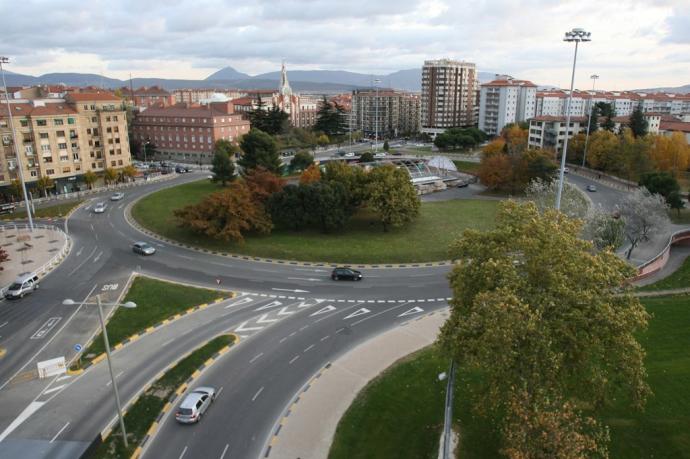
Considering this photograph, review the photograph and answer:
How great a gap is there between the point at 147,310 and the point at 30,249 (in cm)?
2328

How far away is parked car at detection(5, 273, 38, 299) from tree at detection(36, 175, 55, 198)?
39.7 meters

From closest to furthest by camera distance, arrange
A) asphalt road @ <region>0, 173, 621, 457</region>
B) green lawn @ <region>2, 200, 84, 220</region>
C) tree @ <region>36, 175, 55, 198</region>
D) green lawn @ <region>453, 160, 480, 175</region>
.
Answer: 1. asphalt road @ <region>0, 173, 621, 457</region>
2. green lawn @ <region>2, 200, 84, 220</region>
3. tree @ <region>36, 175, 55, 198</region>
4. green lawn @ <region>453, 160, 480, 175</region>

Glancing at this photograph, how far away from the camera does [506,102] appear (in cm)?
15512

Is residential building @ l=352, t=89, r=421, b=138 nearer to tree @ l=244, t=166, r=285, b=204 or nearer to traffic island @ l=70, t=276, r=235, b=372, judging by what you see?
tree @ l=244, t=166, r=285, b=204

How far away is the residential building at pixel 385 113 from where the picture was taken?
610 ft

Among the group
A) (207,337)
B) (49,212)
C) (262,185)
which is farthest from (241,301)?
(49,212)

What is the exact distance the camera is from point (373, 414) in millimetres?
24469

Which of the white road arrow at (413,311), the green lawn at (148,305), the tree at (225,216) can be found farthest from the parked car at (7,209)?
the white road arrow at (413,311)

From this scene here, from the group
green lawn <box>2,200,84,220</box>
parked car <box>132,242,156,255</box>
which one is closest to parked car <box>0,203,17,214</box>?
green lawn <box>2,200,84,220</box>

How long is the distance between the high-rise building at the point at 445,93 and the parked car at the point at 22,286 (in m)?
143

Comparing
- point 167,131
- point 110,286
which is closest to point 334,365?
point 110,286

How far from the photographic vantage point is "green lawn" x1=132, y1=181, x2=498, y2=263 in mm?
48281

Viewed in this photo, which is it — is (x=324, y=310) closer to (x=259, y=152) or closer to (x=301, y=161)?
(x=259, y=152)

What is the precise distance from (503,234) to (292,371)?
50.4 ft
